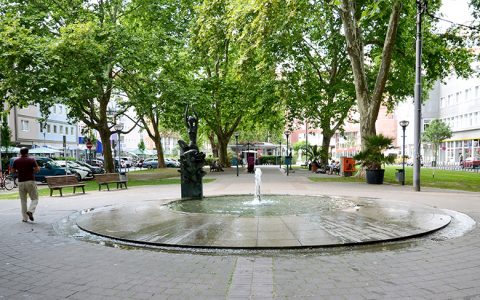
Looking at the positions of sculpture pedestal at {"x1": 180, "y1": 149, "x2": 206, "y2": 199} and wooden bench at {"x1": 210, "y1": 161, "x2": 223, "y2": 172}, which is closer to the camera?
sculpture pedestal at {"x1": 180, "y1": 149, "x2": 206, "y2": 199}

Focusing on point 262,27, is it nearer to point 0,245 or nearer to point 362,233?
point 362,233

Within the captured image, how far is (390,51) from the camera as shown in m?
21.8

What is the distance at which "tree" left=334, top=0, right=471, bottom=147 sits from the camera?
72.4 ft

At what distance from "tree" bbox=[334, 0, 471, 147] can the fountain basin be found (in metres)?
12.4

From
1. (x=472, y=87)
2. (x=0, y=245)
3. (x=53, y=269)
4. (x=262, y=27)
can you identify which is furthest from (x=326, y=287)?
(x=472, y=87)

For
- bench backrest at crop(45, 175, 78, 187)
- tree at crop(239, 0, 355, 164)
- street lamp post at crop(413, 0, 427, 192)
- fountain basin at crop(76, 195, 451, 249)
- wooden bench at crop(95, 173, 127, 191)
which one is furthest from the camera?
tree at crop(239, 0, 355, 164)

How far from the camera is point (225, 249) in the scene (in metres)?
6.54

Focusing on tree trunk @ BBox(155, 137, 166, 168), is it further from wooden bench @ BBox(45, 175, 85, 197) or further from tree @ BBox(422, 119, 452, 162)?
tree @ BBox(422, 119, 452, 162)

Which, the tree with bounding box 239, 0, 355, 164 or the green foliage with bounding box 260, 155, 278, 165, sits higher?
the tree with bounding box 239, 0, 355, 164

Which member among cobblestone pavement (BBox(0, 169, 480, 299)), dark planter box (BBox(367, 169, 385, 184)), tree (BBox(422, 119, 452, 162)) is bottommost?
cobblestone pavement (BBox(0, 169, 480, 299))

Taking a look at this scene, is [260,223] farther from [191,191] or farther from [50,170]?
[50,170]

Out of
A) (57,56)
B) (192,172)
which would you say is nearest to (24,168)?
(192,172)

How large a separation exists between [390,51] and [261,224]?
17.2 meters

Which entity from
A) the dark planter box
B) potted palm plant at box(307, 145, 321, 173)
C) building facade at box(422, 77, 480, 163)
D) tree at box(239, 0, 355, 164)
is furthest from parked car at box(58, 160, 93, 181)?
building facade at box(422, 77, 480, 163)
